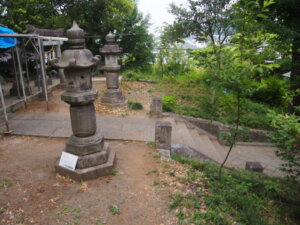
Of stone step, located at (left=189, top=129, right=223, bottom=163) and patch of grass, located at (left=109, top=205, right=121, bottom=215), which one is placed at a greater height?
patch of grass, located at (left=109, top=205, right=121, bottom=215)

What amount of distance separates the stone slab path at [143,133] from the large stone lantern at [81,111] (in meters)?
1.75

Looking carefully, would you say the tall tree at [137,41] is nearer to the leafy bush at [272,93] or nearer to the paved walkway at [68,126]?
the leafy bush at [272,93]

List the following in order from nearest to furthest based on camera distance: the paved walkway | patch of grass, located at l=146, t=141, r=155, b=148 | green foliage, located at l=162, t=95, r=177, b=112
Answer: patch of grass, located at l=146, t=141, r=155, b=148 < the paved walkway < green foliage, located at l=162, t=95, r=177, b=112

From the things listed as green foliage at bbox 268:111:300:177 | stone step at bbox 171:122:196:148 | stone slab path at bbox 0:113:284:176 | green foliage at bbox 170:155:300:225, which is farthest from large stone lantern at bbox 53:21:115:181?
green foliage at bbox 268:111:300:177

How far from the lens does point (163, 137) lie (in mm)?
5570

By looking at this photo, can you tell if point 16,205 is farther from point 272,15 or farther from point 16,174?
point 272,15

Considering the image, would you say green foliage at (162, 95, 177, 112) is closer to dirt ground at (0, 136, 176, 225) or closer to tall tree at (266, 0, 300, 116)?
dirt ground at (0, 136, 176, 225)

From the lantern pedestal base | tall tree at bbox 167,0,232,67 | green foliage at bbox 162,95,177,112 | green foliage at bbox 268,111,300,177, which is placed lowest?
the lantern pedestal base

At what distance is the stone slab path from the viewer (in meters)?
6.37

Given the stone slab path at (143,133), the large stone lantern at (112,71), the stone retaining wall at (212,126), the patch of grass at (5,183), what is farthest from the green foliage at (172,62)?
the patch of grass at (5,183)

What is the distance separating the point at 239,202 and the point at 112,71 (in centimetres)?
627

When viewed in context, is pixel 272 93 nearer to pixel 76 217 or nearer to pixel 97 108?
pixel 97 108

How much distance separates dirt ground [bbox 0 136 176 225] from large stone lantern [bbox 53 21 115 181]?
23 cm

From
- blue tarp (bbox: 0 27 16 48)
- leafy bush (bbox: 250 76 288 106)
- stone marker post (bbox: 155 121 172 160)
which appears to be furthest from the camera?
leafy bush (bbox: 250 76 288 106)
